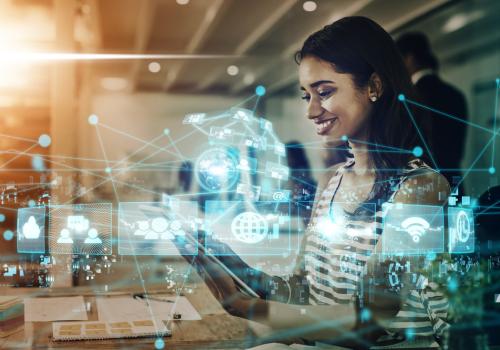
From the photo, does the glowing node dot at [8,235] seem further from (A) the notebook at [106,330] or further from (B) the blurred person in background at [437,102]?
(B) the blurred person in background at [437,102]

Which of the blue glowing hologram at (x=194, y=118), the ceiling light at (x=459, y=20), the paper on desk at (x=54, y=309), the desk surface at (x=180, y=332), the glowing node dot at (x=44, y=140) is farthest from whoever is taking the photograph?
the ceiling light at (x=459, y=20)

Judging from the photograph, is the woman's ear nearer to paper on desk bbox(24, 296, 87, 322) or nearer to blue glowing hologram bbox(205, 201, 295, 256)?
blue glowing hologram bbox(205, 201, 295, 256)

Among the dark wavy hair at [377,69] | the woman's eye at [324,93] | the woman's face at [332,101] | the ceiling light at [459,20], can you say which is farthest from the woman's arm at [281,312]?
the ceiling light at [459,20]

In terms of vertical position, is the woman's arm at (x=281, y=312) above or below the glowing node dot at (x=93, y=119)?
below

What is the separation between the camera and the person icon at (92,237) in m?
2.28

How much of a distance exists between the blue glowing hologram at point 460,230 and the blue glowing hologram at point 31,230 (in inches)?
64.5

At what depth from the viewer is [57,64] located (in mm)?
2238

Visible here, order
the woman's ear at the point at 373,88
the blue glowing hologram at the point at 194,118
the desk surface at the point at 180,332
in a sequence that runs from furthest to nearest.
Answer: the woman's ear at the point at 373,88, the blue glowing hologram at the point at 194,118, the desk surface at the point at 180,332

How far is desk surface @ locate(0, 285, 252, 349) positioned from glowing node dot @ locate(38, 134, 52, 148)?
0.54 meters

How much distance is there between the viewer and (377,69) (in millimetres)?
2445

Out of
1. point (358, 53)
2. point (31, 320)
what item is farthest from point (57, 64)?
point (358, 53)

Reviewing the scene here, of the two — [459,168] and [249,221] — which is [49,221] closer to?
[249,221]

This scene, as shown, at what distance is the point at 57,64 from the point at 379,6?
129cm

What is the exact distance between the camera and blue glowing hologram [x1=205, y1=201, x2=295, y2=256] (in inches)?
92.3
